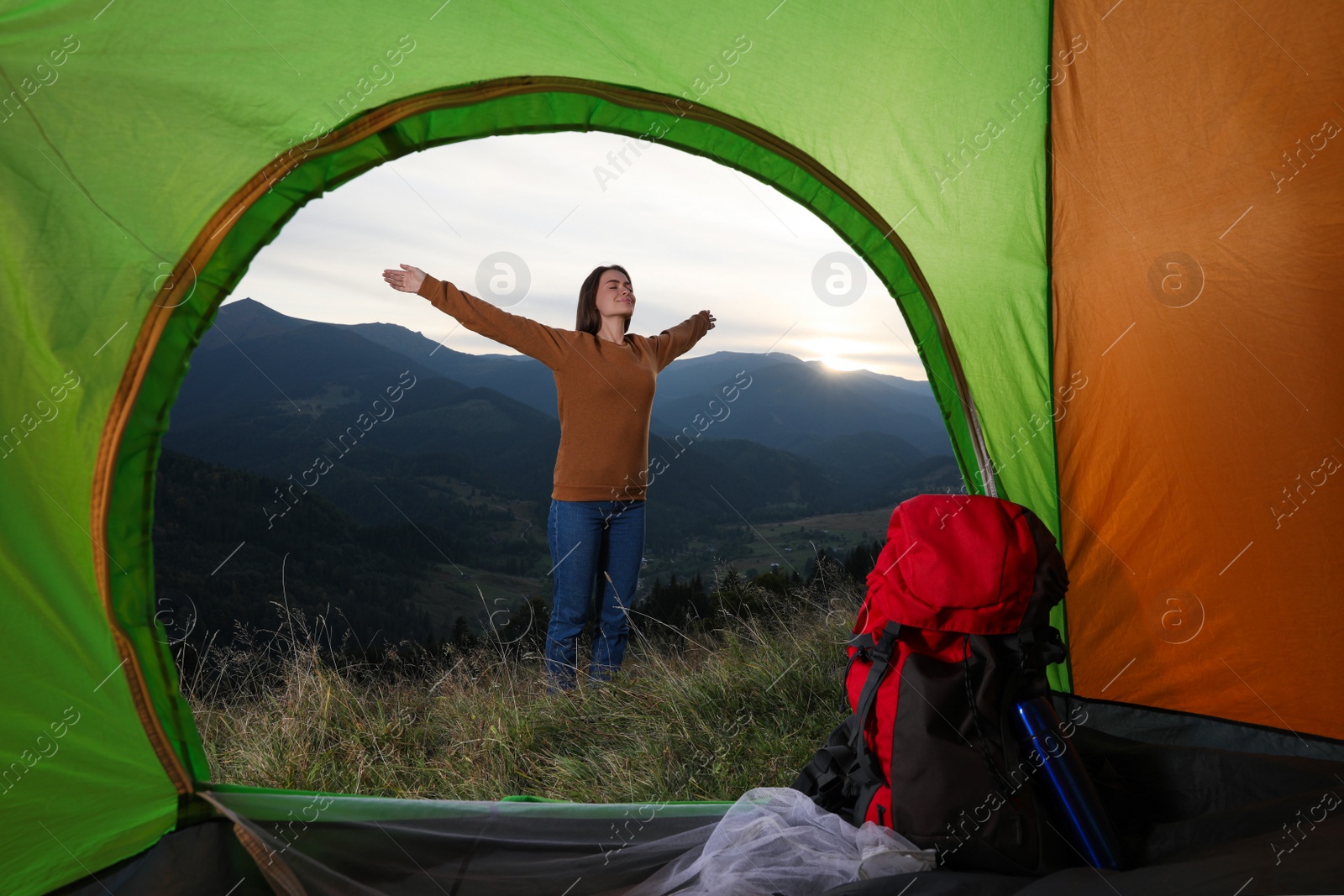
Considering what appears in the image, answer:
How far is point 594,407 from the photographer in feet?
A: 9.84

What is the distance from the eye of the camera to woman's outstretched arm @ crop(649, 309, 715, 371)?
3240 millimetres

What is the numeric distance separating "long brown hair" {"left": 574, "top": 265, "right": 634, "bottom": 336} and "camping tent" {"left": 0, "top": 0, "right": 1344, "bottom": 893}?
33.3 inches

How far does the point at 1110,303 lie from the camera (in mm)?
2338

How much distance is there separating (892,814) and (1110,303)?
162cm

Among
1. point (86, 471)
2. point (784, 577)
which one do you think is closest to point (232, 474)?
point (784, 577)

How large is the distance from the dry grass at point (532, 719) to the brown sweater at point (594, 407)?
657 mm

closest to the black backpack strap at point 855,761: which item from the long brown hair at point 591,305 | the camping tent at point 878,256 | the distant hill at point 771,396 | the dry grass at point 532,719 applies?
the camping tent at point 878,256

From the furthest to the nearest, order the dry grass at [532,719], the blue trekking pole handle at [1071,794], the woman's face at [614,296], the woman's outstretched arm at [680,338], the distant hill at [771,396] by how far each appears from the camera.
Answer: the distant hill at [771,396], the woman's outstretched arm at [680,338], the woman's face at [614,296], the dry grass at [532,719], the blue trekking pole handle at [1071,794]

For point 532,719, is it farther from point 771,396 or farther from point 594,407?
point 771,396

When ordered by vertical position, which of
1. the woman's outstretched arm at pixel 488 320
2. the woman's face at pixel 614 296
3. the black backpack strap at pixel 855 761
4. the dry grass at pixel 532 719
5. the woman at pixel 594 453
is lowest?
the dry grass at pixel 532 719

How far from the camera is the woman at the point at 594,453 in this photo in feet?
9.77

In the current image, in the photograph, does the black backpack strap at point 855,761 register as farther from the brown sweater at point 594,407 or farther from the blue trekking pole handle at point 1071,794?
the brown sweater at point 594,407

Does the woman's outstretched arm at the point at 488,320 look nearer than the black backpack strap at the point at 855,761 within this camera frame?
No

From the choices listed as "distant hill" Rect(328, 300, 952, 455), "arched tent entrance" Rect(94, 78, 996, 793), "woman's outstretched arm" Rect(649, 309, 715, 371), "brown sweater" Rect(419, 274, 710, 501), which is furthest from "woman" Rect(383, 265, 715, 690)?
"distant hill" Rect(328, 300, 952, 455)
